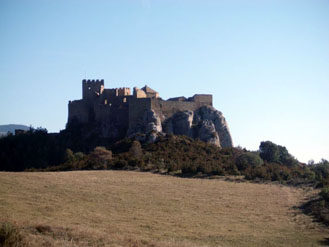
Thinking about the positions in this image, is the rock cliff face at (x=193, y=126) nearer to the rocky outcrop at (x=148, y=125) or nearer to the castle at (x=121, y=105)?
the rocky outcrop at (x=148, y=125)

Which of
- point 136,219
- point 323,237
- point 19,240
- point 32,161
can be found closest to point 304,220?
point 323,237

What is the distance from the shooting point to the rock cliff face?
56.7 meters

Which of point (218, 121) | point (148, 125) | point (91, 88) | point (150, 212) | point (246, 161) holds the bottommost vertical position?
point (150, 212)

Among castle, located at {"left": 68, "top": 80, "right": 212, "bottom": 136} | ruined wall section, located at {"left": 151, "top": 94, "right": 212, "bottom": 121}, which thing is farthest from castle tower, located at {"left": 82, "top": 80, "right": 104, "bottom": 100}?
ruined wall section, located at {"left": 151, "top": 94, "right": 212, "bottom": 121}

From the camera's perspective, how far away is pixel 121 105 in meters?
61.0

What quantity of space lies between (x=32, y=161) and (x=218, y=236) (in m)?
42.0

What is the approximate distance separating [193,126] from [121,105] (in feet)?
34.2

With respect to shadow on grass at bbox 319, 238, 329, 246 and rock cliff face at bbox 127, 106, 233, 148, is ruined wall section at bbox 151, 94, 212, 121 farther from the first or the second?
shadow on grass at bbox 319, 238, 329, 246

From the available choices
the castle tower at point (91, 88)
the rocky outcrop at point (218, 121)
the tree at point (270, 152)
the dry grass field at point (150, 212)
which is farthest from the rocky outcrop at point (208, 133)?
the dry grass field at point (150, 212)

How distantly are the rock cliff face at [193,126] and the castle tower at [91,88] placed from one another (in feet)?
29.7

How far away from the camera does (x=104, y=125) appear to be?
6078 cm

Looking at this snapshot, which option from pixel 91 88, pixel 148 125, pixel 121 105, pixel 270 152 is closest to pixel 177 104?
pixel 148 125

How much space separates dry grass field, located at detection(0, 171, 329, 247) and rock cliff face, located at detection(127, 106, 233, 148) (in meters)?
17.1

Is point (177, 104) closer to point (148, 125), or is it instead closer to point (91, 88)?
point (148, 125)
